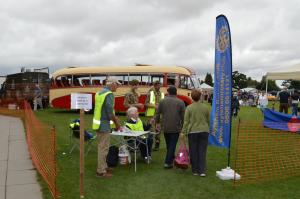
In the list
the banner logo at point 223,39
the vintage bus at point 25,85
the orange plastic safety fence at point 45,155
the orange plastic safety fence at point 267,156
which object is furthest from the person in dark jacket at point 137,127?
the vintage bus at point 25,85

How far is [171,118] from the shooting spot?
7836 millimetres

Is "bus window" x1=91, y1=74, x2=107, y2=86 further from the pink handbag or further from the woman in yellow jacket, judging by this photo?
the woman in yellow jacket

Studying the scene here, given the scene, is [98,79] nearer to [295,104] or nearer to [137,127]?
[295,104]

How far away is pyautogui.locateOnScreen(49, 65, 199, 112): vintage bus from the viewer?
2106 centimetres

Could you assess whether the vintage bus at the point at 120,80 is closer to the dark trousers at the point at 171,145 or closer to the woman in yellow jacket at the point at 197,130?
the dark trousers at the point at 171,145

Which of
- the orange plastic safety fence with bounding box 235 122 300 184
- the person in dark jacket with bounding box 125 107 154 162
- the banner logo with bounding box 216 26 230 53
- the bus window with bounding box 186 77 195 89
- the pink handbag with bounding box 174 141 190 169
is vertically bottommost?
the orange plastic safety fence with bounding box 235 122 300 184

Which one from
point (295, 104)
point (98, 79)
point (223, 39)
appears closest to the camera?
point (223, 39)

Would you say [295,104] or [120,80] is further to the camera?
[120,80]

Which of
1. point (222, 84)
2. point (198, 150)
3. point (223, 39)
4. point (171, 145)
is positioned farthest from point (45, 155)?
point (223, 39)

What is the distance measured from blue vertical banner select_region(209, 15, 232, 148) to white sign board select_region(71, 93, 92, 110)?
2736mm

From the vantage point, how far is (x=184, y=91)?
21.0 m

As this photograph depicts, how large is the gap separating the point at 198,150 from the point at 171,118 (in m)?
0.89

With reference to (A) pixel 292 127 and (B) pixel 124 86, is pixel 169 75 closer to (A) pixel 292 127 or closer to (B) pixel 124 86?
(B) pixel 124 86

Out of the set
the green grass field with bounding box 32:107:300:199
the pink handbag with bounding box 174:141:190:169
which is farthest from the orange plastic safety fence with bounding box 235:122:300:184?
the pink handbag with bounding box 174:141:190:169
